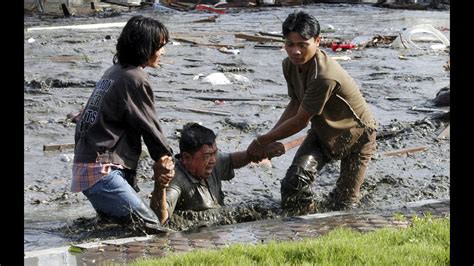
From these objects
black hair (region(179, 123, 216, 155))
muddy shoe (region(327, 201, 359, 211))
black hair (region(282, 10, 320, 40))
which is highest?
black hair (region(282, 10, 320, 40))

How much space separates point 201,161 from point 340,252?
233cm

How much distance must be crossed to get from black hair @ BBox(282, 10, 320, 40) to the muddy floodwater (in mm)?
1744

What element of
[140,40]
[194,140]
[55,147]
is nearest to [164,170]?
[194,140]

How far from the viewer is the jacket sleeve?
24.8 feet

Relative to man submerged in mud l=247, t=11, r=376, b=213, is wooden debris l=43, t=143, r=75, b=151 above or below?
below

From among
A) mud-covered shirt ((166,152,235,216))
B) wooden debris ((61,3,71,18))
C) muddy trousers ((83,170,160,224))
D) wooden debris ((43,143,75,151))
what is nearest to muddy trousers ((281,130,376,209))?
mud-covered shirt ((166,152,235,216))

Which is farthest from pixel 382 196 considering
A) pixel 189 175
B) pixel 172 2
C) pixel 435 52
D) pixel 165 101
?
pixel 172 2

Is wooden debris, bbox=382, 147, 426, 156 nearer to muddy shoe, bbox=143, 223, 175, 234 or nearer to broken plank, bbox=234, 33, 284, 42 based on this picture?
muddy shoe, bbox=143, 223, 175, 234

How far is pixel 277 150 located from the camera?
8781 millimetres

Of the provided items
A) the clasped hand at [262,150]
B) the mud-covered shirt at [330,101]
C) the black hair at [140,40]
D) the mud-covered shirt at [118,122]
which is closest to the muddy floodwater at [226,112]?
the clasped hand at [262,150]

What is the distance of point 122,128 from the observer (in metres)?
7.73

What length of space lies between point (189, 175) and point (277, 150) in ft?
2.98

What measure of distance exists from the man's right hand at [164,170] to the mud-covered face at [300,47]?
1556 millimetres

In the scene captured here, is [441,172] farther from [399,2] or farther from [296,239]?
[399,2]
